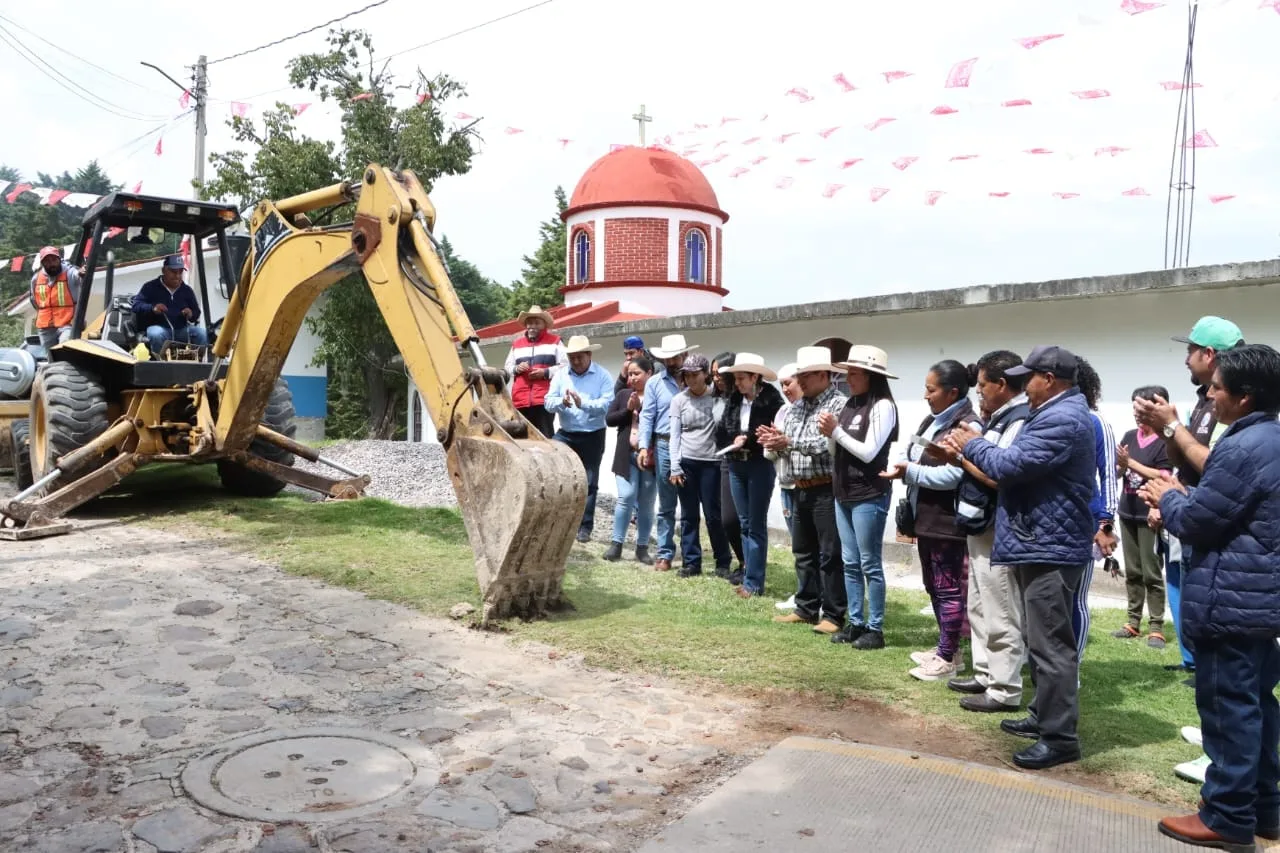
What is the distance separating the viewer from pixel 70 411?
9.30 metres

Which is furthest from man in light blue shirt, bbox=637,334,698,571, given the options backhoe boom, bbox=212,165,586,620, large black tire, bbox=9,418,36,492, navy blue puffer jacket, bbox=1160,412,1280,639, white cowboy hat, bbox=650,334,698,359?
large black tire, bbox=9,418,36,492

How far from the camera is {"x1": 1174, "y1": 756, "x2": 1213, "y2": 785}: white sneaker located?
399 centimetres

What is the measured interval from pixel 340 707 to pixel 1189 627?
11.5ft

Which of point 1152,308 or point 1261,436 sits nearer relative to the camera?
point 1261,436

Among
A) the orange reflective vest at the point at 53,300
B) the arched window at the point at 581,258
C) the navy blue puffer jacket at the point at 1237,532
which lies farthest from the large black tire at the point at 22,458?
the arched window at the point at 581,258

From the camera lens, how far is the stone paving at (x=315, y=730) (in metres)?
3.36

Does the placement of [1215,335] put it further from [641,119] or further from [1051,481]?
[641,119]

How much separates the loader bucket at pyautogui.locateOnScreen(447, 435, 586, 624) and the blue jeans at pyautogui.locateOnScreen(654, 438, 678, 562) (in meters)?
2.32

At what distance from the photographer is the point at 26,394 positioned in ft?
40.0

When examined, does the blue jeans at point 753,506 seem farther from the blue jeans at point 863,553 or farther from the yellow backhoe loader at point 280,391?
the yellow backhoe loader at point 280,391

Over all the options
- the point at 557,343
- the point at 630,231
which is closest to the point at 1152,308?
the point at 557,343

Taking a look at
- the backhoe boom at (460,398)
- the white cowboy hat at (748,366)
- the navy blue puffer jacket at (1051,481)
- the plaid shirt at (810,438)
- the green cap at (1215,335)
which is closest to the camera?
the navy blue puffer jacket at (1051,481)

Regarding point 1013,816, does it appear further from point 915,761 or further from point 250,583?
point 250,583

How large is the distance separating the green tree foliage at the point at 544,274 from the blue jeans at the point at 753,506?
32293mm
